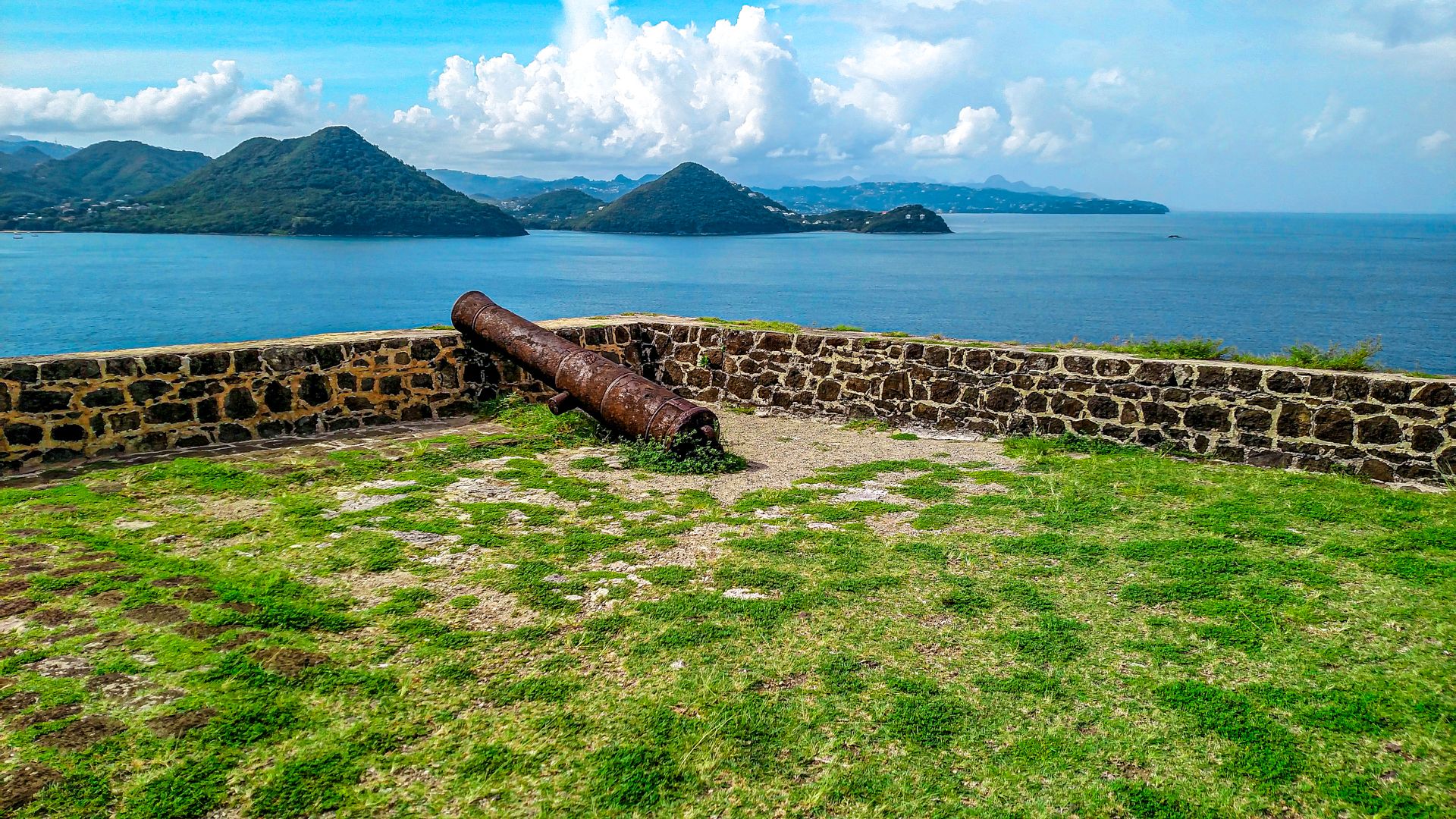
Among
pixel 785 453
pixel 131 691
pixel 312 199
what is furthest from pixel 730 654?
pixel 312 199

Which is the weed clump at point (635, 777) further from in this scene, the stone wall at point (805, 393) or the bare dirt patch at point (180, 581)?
the stone wall at point (805, 393)

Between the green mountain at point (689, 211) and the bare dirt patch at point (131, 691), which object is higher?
the green mountain at point (689, 211)

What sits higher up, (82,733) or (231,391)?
(231,391)

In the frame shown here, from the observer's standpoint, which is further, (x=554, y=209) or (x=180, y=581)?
(x=554, y=209)

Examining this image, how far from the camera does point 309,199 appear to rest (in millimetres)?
122125

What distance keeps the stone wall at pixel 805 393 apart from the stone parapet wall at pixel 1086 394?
13 mm

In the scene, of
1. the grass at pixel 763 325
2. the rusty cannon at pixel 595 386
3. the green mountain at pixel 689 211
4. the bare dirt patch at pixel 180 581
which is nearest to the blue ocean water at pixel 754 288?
the grass at pixel 763 325

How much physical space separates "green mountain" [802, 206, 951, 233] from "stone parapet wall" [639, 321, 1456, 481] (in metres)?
163

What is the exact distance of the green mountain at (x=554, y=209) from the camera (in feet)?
591

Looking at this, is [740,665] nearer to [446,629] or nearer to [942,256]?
[446,629]

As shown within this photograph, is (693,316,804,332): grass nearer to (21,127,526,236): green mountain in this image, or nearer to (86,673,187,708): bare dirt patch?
(86,673,187,708): bare dirt patch

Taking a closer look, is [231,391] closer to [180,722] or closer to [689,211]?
[180,722]

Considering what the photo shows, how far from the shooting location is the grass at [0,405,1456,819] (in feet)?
9.26

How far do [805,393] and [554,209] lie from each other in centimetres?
18388
